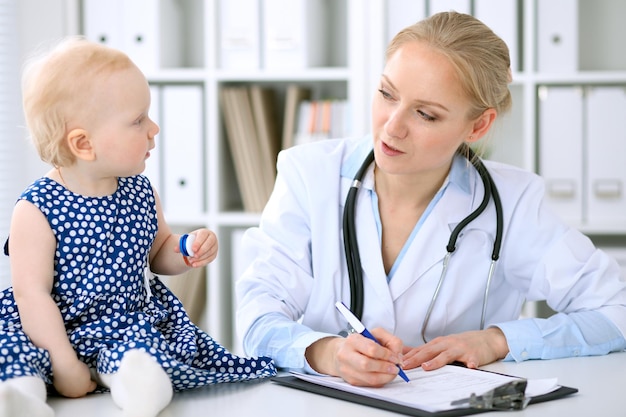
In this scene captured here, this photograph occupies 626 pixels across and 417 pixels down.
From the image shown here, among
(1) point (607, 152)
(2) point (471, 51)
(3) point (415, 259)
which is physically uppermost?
(2) point (471, 51)

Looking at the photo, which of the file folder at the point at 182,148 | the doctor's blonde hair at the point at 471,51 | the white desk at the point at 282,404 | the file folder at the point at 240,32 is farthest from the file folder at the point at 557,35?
the white desk at the point at 282,404

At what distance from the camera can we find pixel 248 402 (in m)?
1.14

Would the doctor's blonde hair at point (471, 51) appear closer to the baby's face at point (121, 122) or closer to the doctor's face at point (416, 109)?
the doctor's face at point (416, 109)

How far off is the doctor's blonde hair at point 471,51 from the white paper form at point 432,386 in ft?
1.70

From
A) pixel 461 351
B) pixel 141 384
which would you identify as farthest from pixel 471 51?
pixel 141 384

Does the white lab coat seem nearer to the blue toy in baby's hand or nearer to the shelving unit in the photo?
the blue toy in baby's hand

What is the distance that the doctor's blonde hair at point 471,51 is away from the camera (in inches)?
60.1

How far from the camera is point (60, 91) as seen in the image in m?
1.09

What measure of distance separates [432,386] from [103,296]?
47 centimetres

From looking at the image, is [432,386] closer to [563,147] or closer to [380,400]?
[380,400]

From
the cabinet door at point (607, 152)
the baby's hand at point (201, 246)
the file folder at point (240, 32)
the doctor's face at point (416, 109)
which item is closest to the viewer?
the baby's hand at point (201, 246)

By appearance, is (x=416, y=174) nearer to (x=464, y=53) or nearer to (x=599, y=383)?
(x=464, y=53)

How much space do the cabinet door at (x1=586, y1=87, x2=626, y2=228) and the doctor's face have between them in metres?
1.35

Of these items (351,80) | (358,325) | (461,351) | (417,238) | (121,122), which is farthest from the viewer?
(351,80)
